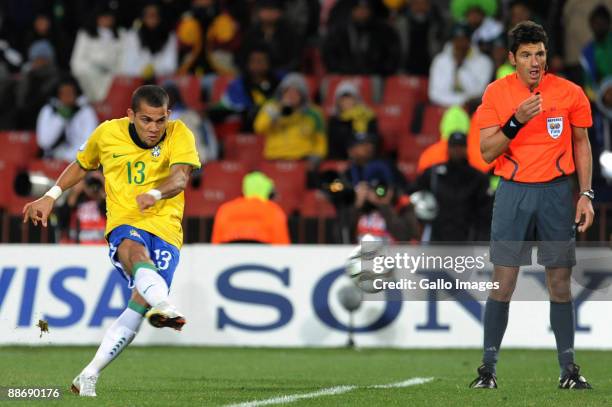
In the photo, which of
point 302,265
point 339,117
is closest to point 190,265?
point 302,265

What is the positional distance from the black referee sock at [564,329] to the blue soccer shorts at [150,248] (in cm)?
246

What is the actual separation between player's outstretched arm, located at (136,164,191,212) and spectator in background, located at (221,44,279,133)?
32.6ft

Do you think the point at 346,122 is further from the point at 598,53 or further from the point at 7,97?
the point at 7,97

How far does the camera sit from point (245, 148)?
61.4ft

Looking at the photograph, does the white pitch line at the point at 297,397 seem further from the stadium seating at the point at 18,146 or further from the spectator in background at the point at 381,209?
the stadium seating at the point at 18,146

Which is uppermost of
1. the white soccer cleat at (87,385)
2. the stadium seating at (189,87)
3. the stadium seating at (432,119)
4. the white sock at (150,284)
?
the stadium seating at (189,87)

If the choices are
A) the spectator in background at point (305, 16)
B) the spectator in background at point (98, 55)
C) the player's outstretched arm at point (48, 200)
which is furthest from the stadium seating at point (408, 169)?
the player's outstretched arm at point (48, 200)

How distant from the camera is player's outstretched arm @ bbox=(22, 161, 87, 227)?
29.3 ft

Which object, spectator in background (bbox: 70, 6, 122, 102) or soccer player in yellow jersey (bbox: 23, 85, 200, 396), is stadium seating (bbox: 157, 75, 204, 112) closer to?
spectator in background (bbox: 70, 6, 122, 102)

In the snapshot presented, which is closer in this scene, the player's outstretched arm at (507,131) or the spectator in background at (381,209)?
the player's outstretched arm at (507,131)

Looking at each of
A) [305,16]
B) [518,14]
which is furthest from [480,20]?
[305,16]

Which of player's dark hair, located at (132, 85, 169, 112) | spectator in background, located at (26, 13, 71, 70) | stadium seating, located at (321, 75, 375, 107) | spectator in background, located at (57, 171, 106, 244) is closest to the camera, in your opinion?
player's dark hair, located at (132, 85, 169, 112)

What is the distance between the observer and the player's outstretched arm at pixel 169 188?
8.34 metres

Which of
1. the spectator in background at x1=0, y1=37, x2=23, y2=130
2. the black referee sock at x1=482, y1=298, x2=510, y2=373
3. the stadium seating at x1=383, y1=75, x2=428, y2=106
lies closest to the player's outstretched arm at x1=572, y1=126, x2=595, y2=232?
the black referee sock at x1=482, y1=298, x2=510, y2=373
